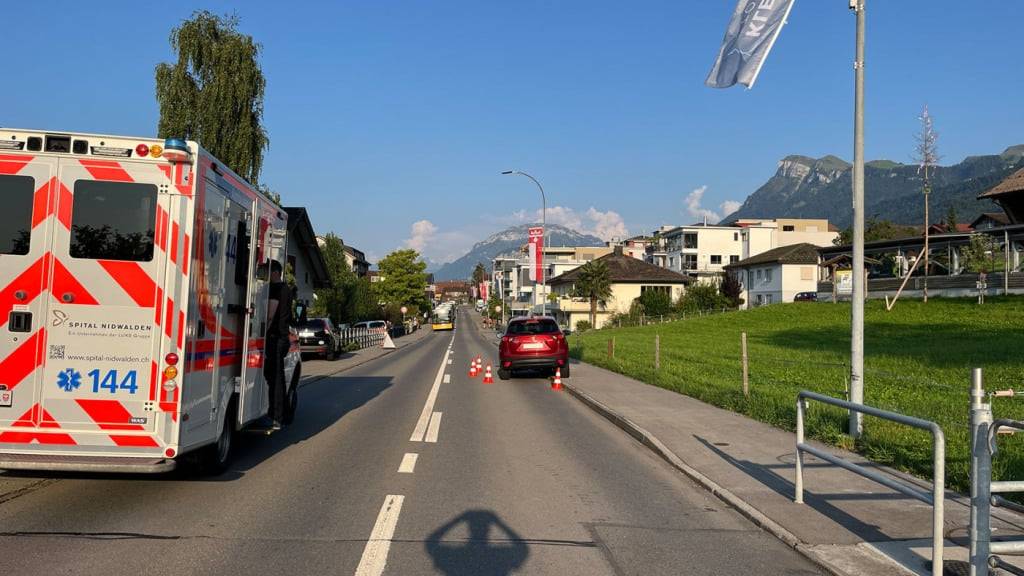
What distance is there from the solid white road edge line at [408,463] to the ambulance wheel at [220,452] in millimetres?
1827

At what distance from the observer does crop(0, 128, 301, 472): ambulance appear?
6480 mm

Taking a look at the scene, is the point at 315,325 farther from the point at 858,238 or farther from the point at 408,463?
the point at 858,238

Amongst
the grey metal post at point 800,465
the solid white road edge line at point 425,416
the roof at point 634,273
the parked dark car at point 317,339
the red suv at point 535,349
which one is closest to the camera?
the grey metal post at point 800,465

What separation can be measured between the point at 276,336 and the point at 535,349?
1206cm

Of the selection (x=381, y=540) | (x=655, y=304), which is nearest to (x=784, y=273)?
(x=655, y=304)

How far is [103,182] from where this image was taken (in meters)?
6.61

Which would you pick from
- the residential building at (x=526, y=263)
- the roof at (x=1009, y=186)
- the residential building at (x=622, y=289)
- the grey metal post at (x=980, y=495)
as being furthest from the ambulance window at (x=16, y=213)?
the residential building at (x=526, y=263)

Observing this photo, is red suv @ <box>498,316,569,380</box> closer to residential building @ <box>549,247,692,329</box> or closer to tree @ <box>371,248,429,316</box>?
residential building @ <box>549,247,692,329</box>

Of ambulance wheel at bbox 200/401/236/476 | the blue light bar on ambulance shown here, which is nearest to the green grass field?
ambulance wheel at bbox 200/401/236/476

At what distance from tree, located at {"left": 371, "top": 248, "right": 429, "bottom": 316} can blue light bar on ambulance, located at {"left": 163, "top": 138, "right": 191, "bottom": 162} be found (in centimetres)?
10143

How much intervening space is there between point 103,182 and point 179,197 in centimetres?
64

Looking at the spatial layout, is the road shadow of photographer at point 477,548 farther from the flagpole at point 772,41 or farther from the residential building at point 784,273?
the residential building at point 784,273

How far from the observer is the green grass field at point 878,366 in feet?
31.2

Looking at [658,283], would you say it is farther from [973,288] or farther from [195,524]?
[195,524]
